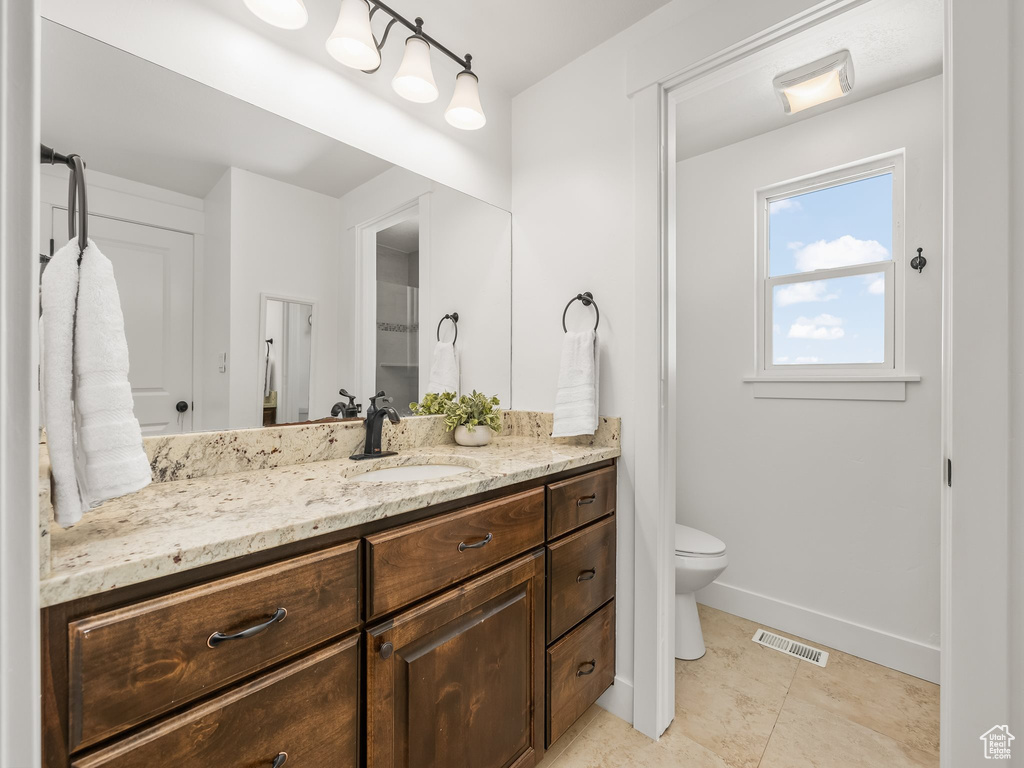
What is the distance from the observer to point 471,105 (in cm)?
162

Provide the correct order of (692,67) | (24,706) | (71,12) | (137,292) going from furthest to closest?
(692,67)
(137,292)
(71,12)
(24,706)

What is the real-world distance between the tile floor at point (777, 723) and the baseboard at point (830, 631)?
0.04 meters

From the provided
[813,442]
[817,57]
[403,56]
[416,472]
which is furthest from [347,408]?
[817,57]

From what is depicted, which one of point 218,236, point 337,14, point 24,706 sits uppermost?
point 337,14

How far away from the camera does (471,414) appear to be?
1757 millimetres

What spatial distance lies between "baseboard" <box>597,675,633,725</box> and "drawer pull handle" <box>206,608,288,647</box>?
1333mm

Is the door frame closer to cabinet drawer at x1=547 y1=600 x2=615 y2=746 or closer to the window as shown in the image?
cabinet drawer at x1=547 y1=600 x2=615 y2=746

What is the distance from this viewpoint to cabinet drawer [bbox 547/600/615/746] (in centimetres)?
133

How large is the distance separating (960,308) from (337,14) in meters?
1.78

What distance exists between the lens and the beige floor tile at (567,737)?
1397 millimetres

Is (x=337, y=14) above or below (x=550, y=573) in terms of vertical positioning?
above

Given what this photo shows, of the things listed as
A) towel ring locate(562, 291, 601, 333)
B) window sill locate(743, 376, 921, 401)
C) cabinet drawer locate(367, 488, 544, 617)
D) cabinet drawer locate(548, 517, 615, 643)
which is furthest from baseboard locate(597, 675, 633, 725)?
window sill locate(743, 376, 921, 401)

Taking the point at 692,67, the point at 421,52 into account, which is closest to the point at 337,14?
the point at 421,52

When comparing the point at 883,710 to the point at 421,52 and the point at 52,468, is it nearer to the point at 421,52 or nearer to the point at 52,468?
the point at 52,468
